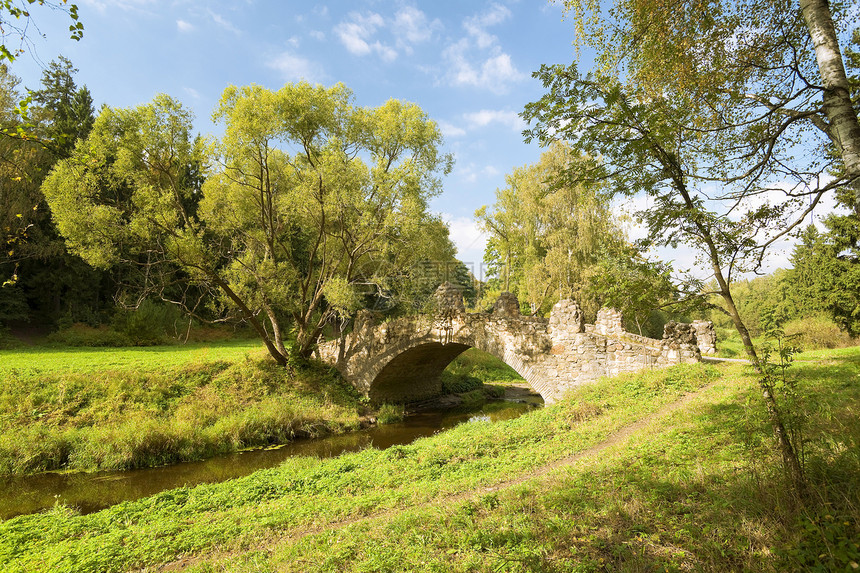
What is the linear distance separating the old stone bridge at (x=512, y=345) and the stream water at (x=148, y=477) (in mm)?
3014

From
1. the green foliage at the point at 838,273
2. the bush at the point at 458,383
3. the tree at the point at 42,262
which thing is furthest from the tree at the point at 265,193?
the green foliage at the point at 838,273

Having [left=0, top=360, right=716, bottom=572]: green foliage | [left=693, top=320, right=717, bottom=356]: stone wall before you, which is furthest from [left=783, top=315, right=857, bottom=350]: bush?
[left=0, top=360, right=716, bottom=572]: green foliage

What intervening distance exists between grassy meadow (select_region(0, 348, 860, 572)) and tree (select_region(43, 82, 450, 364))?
6891mm

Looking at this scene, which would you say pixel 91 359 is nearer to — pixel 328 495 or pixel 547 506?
pixel 328 495

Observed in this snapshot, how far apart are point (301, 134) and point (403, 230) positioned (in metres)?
4.57

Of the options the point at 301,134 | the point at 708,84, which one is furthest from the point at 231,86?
the point at 708,84

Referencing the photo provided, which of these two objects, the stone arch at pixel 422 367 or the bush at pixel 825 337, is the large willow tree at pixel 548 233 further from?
the bush at pixel 825 337

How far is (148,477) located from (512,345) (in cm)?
956

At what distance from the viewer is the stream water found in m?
7.72

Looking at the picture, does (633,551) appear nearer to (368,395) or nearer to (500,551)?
(500,551)

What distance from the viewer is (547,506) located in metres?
4.19

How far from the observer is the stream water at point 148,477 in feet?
25.3

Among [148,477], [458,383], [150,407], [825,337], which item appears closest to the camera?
[148,477]

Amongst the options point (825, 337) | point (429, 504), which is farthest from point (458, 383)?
point (825, 337)
